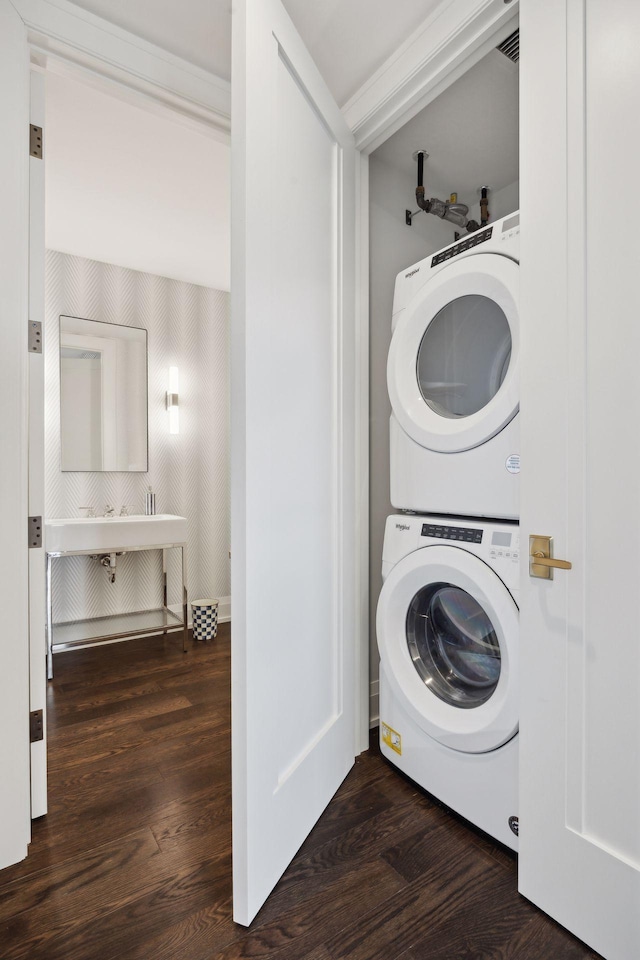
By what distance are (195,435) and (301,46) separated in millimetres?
2705

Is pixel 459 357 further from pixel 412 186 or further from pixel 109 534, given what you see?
pixel 109 534

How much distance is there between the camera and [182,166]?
2.35 metres

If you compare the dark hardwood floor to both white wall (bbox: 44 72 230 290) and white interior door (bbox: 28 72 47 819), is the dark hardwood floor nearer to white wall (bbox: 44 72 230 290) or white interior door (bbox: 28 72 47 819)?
white interior door (bbox: 28 72 47 819)

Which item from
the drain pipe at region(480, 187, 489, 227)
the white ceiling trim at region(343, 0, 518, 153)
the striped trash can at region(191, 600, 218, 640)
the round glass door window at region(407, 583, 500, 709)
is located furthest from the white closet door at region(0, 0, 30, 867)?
the striped trash can at region(191, 600, 218, 640)

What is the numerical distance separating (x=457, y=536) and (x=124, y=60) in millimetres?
1746

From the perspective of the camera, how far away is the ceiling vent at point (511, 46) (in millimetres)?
1467

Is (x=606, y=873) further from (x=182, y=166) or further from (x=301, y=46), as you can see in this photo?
(x=182, y=166)

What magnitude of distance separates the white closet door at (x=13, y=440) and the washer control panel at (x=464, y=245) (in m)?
1.21

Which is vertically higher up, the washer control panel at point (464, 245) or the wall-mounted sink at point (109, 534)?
the washer control panel at point (464, 245)

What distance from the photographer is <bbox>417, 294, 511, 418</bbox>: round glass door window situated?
146 cm

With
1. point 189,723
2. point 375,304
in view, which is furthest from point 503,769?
point 375,304

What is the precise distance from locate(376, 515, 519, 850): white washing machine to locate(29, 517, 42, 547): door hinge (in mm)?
1065

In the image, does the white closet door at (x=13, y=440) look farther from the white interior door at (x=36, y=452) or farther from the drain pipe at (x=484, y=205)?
the drain pipe at (x=484, y=205)

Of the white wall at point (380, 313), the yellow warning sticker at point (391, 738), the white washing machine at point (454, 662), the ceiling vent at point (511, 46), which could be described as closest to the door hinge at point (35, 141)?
the white wall at point (380, 313)
